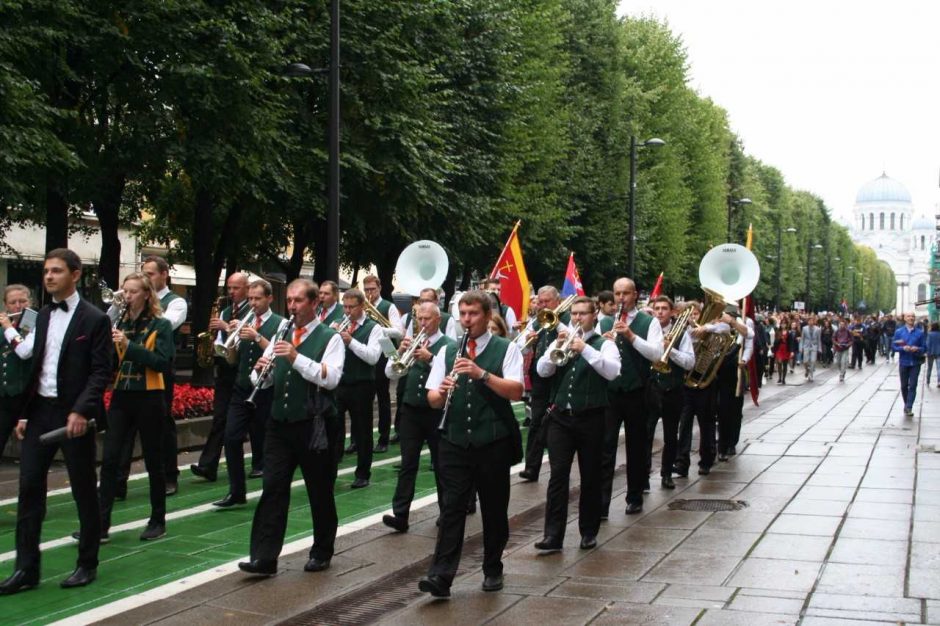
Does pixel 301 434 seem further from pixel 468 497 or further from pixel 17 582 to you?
pixel 17 582

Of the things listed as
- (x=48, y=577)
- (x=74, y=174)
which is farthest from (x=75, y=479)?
(x=74, y=174)

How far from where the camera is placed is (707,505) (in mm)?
10734

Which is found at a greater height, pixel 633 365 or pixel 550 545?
pixel 633 365

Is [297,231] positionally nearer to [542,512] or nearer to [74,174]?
[74,174]

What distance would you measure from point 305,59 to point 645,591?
50.9 feet

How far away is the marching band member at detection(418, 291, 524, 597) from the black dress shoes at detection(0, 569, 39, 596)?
92.9 inches

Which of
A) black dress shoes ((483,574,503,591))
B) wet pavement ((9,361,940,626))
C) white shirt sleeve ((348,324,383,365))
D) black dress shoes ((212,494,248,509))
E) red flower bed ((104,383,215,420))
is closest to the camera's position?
wet pavement ((9,361,940,626))

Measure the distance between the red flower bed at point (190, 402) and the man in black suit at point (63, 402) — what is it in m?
7.18

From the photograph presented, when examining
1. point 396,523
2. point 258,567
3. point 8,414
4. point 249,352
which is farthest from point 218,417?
point 258,567

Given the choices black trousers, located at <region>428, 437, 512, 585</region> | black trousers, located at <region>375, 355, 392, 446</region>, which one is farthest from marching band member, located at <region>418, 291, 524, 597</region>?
black trousers, located at <region>375, 355, 392, 446</region>

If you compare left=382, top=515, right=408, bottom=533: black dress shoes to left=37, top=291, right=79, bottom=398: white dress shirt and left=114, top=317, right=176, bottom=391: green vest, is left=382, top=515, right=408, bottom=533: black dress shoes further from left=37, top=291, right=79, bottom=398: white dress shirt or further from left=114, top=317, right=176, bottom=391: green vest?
left=37, top=291, right=79, bottom=398: white dress shirt

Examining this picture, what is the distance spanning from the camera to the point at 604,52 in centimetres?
3881

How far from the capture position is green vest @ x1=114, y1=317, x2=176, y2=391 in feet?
28.2

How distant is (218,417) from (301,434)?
152 inches
